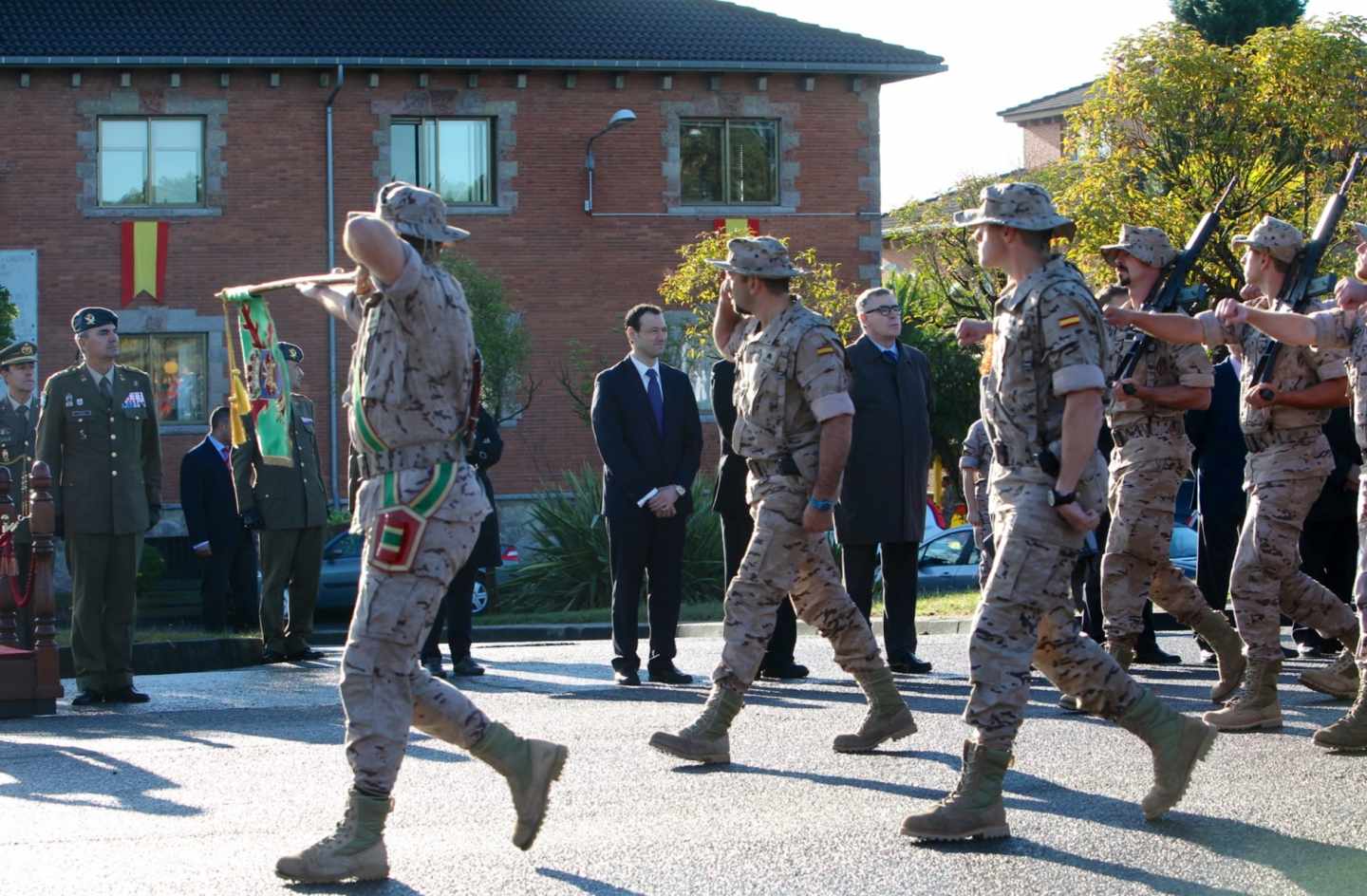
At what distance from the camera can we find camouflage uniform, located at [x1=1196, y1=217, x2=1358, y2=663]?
848 cm

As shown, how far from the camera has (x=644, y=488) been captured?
1104 centimetres

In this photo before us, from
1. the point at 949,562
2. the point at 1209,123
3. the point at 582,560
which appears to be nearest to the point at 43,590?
the point at 582,560

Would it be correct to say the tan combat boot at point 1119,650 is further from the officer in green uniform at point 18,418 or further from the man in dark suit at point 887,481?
the officer in green uniform at point 18,418

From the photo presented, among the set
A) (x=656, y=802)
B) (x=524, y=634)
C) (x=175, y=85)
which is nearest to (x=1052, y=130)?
(x=175, y=85)

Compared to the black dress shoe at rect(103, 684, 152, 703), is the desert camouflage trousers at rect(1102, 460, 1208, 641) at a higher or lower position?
higher

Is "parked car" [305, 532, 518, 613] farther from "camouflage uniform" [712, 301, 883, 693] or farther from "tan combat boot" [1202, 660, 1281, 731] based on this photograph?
"camouflage uniform" [712, 301, 883, 693]

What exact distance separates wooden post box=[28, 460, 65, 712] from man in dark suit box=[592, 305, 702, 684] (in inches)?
120

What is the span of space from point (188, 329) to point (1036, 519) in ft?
87.8

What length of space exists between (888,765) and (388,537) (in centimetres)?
276

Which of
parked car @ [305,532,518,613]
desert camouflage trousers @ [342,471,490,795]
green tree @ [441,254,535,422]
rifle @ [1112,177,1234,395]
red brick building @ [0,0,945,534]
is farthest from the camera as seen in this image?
red brick building @ [0,0,945,534]

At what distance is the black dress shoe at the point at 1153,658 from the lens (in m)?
11.4

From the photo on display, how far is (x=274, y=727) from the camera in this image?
9336 millimetres

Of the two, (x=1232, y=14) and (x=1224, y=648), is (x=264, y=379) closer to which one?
(x=1224, y=648)

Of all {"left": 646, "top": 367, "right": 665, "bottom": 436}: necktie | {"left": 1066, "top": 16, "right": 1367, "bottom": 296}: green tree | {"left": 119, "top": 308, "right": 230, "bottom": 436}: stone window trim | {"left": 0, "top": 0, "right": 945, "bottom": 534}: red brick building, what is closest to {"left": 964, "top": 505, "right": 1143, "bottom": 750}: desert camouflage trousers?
{"left": 646, "top": 367, "right": 665, "bottom": 436}: necktie
